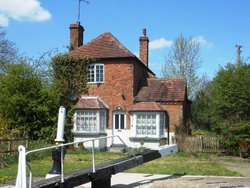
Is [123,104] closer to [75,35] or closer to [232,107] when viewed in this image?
[75,35]

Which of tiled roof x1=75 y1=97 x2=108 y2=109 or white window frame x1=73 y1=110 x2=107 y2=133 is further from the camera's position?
tiled roof x1=75 y1=97 x2=108 y2=109

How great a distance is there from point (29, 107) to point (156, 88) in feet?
33.5

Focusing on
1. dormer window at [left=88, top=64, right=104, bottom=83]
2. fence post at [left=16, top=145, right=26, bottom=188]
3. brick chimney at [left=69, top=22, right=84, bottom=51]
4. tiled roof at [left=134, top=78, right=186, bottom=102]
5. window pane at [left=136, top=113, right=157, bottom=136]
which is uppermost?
brick chimney at [left=69, top=22, right=84, bottom=51]

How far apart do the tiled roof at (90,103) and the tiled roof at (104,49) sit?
3227 millimetres

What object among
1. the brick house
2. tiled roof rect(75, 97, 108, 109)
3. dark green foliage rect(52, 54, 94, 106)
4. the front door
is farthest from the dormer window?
the front door

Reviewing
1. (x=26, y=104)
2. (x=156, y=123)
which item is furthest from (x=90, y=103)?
(x=26, y=104)

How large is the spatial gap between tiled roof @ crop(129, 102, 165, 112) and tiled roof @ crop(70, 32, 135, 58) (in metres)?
3.63

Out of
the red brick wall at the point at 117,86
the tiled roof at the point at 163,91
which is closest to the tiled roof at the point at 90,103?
the red brick wall at the point at 117,86

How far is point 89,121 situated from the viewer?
92.2ft

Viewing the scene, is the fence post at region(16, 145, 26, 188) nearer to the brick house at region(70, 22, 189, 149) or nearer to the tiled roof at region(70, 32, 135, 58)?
the brick house at region(70, 22, 189, 149)

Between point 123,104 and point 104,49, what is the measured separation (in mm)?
4477

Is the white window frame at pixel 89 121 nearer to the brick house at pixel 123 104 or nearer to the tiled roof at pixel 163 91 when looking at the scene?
the brick house at pixel 123 104

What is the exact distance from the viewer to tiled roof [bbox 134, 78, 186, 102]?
28.5m

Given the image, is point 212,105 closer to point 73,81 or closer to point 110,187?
point 73,81
